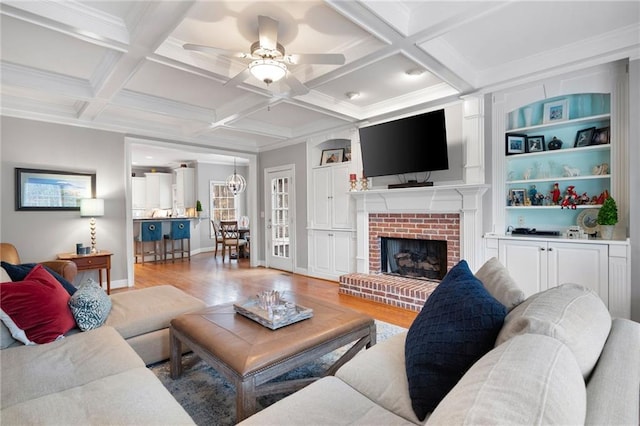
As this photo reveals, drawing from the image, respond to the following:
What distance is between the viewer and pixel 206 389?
209cm

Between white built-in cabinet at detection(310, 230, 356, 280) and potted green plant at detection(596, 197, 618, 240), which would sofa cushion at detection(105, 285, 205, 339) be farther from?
potted green plant at detection(596, 197, 618, 240)

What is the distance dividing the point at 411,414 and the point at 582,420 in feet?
2.28

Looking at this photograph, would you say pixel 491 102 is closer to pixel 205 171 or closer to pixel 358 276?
pixel 358 276

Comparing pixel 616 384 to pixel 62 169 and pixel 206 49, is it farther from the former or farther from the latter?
pixel 62 169

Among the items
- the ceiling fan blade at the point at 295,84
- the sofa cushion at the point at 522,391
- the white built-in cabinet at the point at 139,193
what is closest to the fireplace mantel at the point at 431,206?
the ceiling fan blade at the point at 295,84

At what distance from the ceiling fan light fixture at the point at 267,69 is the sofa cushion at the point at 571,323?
2300 millimetres

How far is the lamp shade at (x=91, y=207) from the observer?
4.51 meters

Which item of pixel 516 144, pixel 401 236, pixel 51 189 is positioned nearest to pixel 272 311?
pixel 401 236

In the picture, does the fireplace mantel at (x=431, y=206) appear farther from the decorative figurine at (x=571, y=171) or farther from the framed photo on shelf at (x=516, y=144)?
the decorative figurine at (x=571, y=171)

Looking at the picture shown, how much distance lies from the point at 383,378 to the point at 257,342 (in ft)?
2.38

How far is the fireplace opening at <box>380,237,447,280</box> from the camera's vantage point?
14.3ft

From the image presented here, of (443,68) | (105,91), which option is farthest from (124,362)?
(443,68)

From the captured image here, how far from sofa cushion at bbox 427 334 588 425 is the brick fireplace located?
3081 millimetres

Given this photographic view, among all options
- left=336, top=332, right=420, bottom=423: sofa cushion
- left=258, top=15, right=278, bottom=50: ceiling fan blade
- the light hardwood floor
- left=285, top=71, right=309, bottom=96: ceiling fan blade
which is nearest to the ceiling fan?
left=258, top=15, right=278, bottom=50: ceiling fan blade
